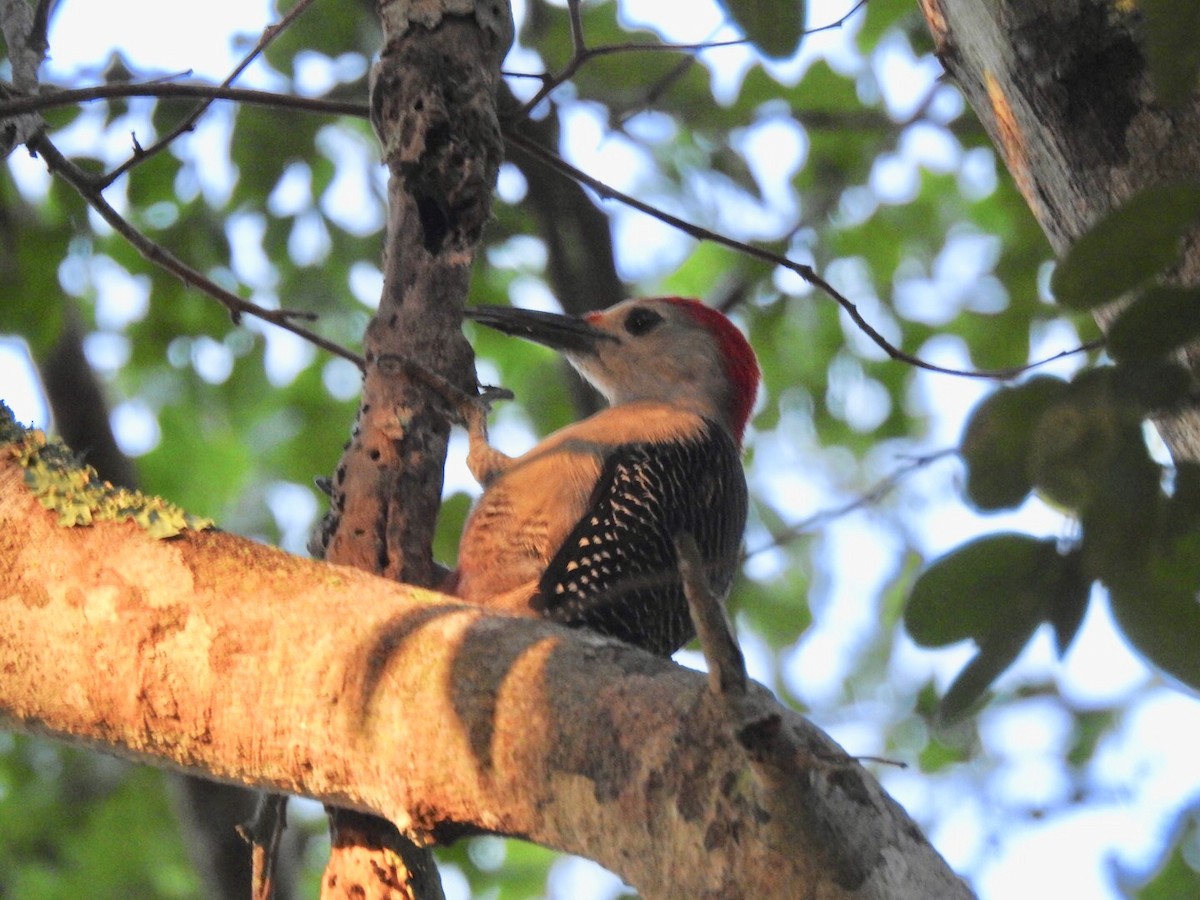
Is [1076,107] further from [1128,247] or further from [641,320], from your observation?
[641,320]

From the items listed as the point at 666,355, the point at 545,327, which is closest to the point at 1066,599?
the point at 545,327

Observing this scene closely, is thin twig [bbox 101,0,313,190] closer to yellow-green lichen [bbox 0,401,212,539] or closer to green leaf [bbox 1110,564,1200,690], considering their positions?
yellow-green lichen [bbox 0,401,212,539]

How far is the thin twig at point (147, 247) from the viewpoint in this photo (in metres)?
3.02

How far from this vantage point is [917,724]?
6.53m

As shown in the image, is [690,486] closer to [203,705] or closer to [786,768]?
[203,705]

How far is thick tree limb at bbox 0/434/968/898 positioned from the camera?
131cm

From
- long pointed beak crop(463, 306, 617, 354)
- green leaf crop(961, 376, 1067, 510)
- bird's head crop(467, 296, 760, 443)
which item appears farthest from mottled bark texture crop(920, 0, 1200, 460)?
bird's head crop(467, 296, 760, 443)

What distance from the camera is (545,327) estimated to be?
14.8ft

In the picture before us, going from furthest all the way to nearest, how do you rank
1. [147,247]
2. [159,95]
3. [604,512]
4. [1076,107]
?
[604,512] < [147,247] < [159,95] < [1076,107]

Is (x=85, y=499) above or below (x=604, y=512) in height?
below

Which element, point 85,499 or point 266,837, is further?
point 266,837

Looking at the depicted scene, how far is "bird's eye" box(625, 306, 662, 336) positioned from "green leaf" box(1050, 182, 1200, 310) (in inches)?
141

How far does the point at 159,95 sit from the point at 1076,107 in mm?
1838

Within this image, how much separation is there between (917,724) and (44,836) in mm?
4517
